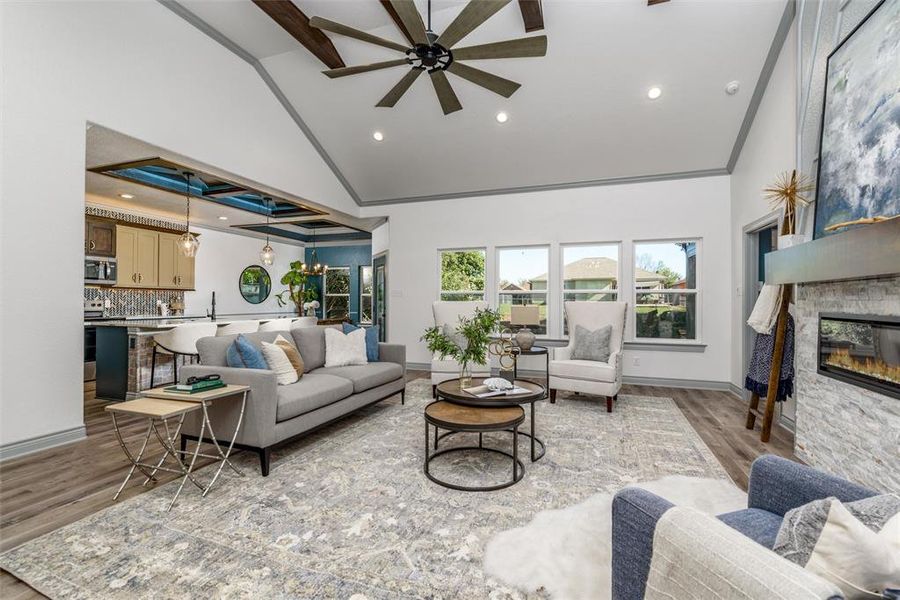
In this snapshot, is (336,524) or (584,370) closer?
(336,524)

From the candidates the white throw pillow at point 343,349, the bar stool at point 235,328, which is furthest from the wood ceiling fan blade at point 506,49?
the bar stool at point 235,328

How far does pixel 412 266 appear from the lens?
707 cm

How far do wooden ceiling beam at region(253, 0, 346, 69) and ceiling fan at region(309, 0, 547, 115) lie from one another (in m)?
0.89

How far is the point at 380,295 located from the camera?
7.91 m

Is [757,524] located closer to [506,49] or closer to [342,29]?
[506,49]

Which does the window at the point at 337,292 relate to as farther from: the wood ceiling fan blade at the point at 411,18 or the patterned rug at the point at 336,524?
the wood ceiling fan blade at the point at 411,18

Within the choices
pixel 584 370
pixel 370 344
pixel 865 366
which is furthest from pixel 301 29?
pixel 865 366

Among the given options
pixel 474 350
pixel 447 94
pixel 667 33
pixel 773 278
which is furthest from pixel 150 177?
pixel 773 278

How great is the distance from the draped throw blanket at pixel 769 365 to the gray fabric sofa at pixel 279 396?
3604 millimetres

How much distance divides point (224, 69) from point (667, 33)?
15.3 feet

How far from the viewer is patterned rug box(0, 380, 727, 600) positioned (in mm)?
1742

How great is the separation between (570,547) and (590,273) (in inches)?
184

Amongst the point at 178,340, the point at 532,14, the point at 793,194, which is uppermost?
the point at 532,14

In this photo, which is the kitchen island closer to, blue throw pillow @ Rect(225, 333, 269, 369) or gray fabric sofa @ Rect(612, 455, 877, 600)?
blue throw pillow @ Rect(225, 333, 269, 369)
